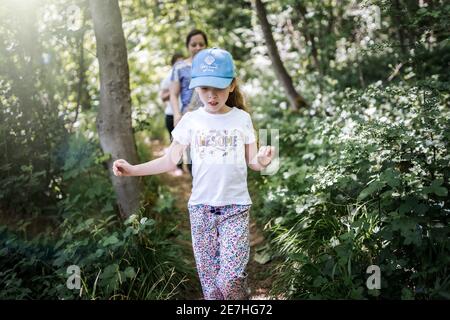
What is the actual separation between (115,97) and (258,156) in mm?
2025

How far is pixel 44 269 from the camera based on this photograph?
384 centimetres

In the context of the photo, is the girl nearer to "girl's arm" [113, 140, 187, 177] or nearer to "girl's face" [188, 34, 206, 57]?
"girl's arm" [113, 140, 187, 177]

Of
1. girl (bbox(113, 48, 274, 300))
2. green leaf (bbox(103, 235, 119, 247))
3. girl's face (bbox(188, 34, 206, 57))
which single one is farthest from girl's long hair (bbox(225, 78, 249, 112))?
girl's face (bbox(188, 34, 206, 57))

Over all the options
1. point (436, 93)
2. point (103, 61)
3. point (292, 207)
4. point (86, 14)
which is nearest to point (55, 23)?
point (86, 14)

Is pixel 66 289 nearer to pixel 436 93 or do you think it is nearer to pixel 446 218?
pixel 446 218

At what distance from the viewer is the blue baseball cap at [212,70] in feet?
9.53

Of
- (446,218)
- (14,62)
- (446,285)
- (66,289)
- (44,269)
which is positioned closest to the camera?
(446,285)

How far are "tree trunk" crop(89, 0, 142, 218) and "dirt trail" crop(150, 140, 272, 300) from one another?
Result: 75 centimetres

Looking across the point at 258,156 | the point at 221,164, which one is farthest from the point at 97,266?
the point at 258,156

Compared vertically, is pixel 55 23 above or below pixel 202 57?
above

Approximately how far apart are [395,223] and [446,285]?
1.48 feet

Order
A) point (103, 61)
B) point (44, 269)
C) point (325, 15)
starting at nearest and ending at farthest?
point (44, 269), point (103, 61), point (325, 15)
